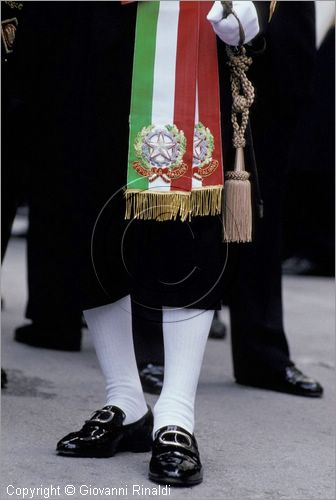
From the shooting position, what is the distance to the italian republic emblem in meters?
2.32

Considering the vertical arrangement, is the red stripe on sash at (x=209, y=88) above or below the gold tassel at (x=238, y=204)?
above

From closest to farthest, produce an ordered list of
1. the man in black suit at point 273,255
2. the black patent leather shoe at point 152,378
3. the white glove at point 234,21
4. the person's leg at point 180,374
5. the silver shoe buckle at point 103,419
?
the white glove at point 234,21 → the person's leg at point 180,374 → the silver shoe buckle at point 103,419 → the man in black suit at point 273,255 → the black patent leather shoe at point 152,378

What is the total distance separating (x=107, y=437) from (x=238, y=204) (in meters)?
0.60

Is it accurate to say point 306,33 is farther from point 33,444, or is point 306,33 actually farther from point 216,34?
point 33,444

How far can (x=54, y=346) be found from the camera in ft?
12.3

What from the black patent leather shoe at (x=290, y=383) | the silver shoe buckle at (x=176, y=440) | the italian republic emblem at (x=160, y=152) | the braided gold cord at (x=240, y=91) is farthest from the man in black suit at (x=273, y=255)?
the silver shoe buckle at (x=176, y=440)

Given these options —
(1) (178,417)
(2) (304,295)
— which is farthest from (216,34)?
(2) (304,295)

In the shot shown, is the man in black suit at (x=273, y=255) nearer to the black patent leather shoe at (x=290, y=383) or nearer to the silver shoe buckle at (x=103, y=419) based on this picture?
the black patent leather shoe at (x=290, y=383)

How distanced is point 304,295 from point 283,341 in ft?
8.09

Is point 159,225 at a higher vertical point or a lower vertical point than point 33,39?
lower

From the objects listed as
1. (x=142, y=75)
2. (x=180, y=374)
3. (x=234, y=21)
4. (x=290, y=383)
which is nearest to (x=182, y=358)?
(x=180, y=374)

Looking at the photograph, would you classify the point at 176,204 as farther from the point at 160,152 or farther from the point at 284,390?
the point at 284,390

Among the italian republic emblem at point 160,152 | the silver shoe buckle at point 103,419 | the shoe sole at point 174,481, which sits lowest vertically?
the shoe sole at point 174,481

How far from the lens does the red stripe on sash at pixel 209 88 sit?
7.61 ft
